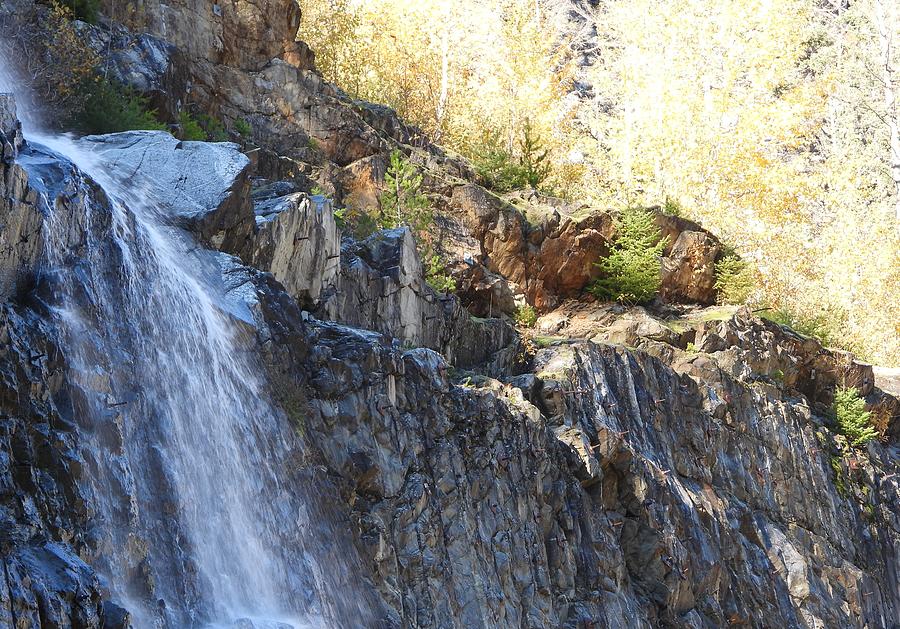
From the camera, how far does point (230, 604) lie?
861cm

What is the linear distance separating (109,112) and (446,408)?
5.85 m

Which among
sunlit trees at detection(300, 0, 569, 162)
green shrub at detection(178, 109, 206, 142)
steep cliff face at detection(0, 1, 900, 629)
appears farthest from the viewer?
sunlit trees at detection(300, 0, 569, 162)

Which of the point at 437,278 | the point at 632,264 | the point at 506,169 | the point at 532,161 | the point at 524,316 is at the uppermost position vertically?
the point at 532,161

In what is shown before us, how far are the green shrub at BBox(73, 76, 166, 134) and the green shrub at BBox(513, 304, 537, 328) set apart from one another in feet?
24.5

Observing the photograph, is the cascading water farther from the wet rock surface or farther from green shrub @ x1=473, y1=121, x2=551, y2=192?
green shrub @ x1=473, y1=121, x2=551, y2=192

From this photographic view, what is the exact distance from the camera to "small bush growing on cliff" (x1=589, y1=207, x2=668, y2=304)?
66.1 feet

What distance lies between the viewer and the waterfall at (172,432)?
7.97 m

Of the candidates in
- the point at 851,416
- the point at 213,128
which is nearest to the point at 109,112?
the point at 213,128

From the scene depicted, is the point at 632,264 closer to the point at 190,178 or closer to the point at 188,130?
the point at 188,130

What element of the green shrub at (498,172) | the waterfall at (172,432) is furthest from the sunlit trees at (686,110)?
A: the waterfall at (172,432)

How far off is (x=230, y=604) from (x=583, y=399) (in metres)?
7.87

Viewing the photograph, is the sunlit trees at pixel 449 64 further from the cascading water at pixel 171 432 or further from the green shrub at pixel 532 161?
the cascading water at pixel 171 432

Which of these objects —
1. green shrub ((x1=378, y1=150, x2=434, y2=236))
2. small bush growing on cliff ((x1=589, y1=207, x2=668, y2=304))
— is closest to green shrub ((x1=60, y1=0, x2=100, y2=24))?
green shrub ((x1=378, y1=150, x2=434, y2=236))

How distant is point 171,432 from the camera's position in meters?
8.99
